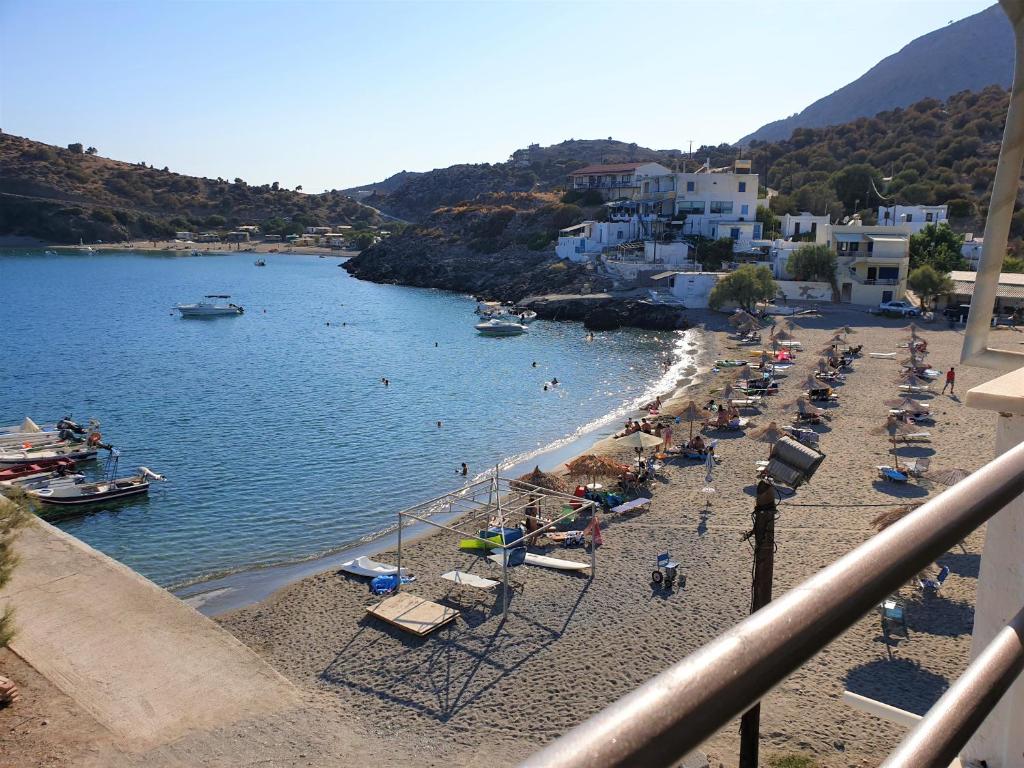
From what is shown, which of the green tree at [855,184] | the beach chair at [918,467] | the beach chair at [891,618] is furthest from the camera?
the green tree at [855,184]

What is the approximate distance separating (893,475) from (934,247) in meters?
39.0

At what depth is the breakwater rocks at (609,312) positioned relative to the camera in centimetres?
5516

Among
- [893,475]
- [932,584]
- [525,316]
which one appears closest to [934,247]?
[525,316]

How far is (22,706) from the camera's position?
11.2 meters

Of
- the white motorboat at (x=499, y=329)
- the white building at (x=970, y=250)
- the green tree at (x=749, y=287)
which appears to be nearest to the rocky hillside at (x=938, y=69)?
the white building at (x=970, y=250)

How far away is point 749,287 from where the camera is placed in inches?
2015

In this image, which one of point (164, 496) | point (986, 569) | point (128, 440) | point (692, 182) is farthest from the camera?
point (692, 182)

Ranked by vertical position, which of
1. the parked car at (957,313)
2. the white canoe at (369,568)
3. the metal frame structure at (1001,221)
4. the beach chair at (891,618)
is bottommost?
the white canoe at (369,568)

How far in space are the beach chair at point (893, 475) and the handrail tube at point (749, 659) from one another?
889 inches

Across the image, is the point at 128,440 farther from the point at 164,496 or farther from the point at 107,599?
the point at 107,599

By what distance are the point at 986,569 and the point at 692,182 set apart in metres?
73.1

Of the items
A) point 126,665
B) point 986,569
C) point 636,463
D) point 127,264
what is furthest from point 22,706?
point 127,264

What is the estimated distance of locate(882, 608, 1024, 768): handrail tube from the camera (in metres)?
0.91

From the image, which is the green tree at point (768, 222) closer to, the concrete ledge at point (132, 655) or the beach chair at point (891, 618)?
the beach chair at point (891, 618)
